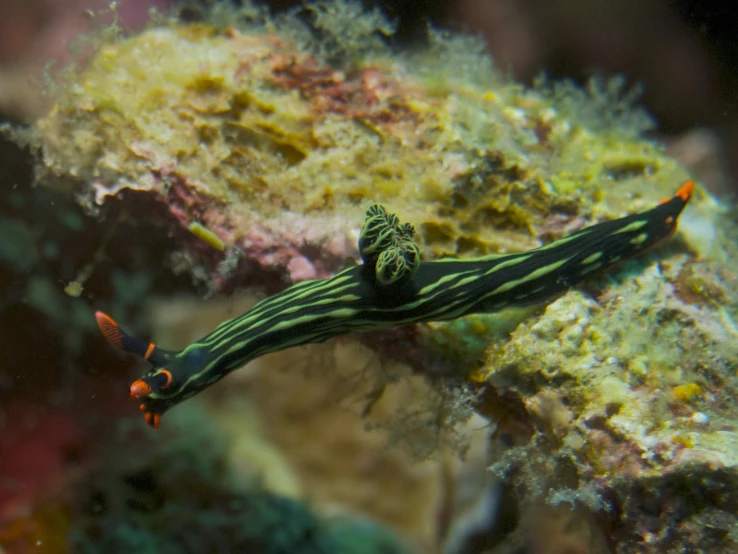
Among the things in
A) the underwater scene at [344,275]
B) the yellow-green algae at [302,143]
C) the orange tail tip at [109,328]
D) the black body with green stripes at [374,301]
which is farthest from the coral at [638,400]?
the orange tail tip at [109,328]

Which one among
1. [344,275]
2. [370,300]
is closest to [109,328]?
[344,275]

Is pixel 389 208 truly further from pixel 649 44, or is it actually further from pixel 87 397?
pixel 649 44

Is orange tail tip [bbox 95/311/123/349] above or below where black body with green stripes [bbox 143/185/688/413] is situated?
below

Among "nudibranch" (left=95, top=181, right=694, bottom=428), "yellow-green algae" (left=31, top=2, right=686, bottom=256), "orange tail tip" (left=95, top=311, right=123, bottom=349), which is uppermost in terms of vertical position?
"yellow-green algae" (left=31, top=2, right=686, bottom=256)

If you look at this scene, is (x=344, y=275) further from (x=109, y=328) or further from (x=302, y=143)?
(x=109, y=328)

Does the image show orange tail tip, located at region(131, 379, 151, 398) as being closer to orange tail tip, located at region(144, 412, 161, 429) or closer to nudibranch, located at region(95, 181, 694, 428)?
nudibranch, located at region(95, 181, 694, 428)

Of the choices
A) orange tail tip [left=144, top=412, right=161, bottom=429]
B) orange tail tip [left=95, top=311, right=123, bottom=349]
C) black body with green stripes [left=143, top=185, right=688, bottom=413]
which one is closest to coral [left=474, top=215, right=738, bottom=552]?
black body with green stripes [left=143, top=185, right=688, bottom=413]

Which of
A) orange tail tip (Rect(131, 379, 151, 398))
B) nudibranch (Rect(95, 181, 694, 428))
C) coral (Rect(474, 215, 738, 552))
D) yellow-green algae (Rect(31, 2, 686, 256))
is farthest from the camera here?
yellow-green algae (Rect(31, 2, 686, 256))
